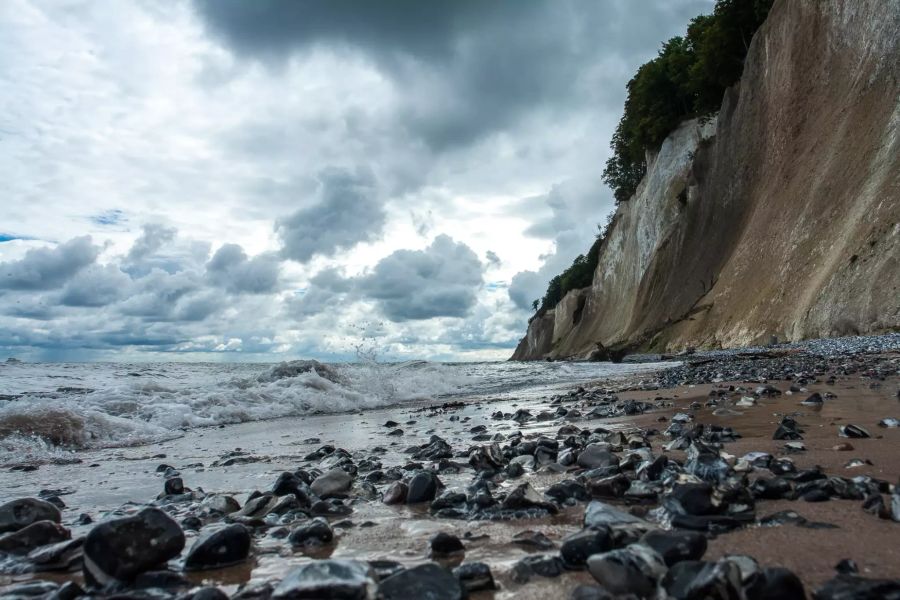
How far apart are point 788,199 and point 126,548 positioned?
30.2 metres

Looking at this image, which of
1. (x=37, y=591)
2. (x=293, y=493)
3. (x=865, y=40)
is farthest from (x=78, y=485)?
(x=865, y=40)

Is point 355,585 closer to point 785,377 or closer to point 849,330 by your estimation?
point 785,377

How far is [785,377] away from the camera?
388 inches

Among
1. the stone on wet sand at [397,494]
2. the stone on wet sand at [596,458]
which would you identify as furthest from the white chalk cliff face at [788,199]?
the stone on wet sand at [397,494]

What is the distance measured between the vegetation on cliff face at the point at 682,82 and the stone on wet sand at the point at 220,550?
4277 cm

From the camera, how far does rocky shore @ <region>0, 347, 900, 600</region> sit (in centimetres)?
179

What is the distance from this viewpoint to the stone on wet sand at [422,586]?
1735 mm

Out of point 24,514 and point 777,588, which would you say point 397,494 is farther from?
point 777,588

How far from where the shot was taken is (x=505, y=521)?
2.74m

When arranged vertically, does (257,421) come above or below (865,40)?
below

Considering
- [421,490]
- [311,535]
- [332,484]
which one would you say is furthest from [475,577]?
[332,484]

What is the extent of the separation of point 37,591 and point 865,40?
3036 cm

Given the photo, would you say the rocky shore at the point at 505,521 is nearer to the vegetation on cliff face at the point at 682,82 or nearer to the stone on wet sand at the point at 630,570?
the stone on wet sand at the point at 630,570

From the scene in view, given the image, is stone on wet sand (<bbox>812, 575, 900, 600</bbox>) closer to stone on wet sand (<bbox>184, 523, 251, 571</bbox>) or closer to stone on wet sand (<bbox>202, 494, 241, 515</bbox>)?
stone on wet sand (<bbox>184, 523, 251, 571</bbox>)
